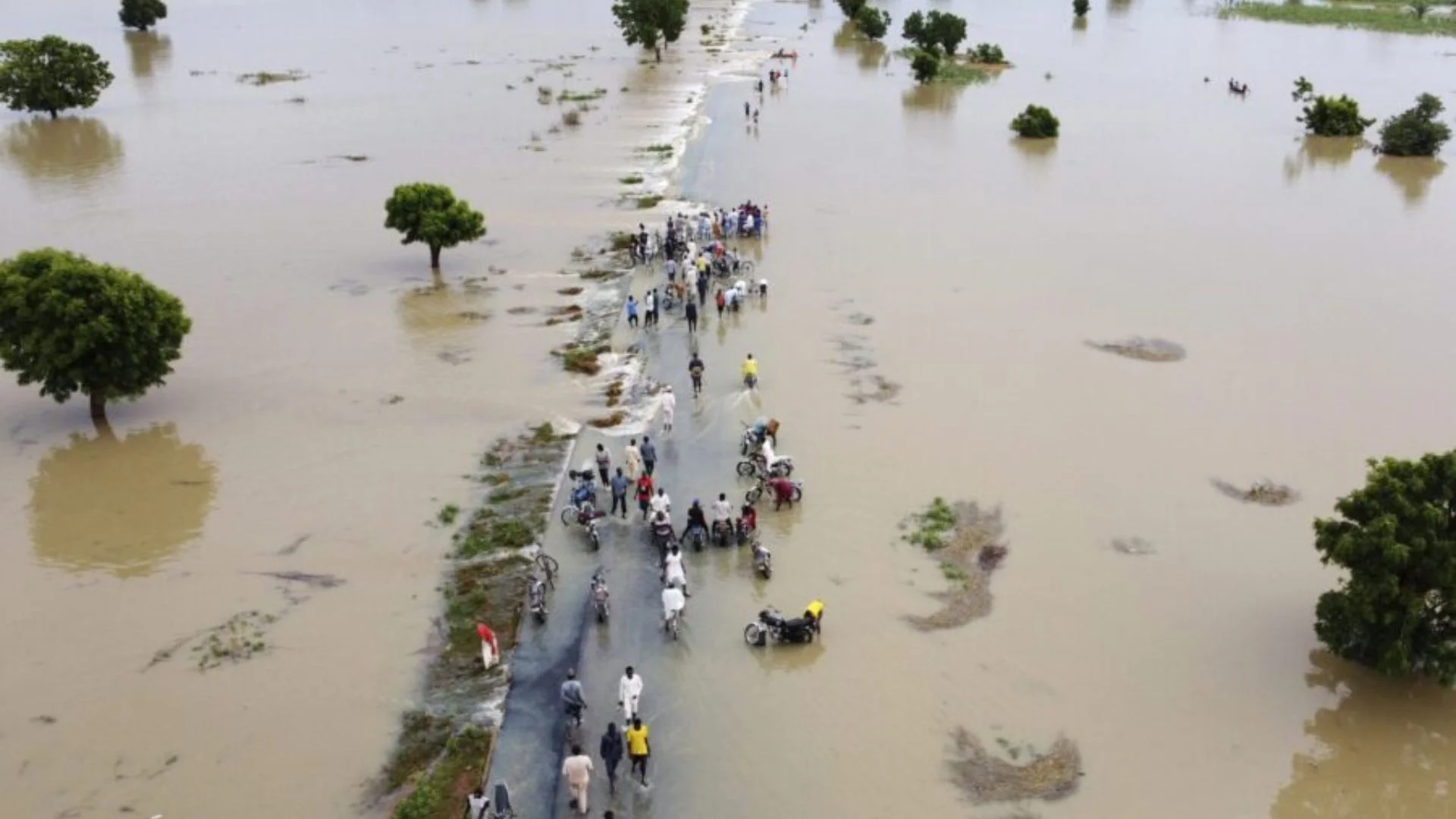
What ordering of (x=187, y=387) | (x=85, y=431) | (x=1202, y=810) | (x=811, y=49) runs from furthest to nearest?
(x=811, y=49), (x=187, y=387), (x=85, y=431), (x=1202, y=810)

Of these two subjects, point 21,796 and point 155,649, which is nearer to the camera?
point 21,796

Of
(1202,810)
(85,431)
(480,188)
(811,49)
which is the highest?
(811,49)

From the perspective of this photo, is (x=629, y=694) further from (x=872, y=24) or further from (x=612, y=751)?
(x=872, y=24)

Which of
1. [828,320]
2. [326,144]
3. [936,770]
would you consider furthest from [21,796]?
[326,144]

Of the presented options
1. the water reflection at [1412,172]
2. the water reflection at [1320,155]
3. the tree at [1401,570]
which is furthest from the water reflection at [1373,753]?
the water reflection at [1320,155]

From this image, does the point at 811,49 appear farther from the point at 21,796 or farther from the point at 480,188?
the point at 21,796

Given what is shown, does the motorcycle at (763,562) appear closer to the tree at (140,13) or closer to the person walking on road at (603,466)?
the person walking on road at (603,466)

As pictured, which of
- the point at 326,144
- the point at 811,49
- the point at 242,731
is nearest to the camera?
the point at 242,731
